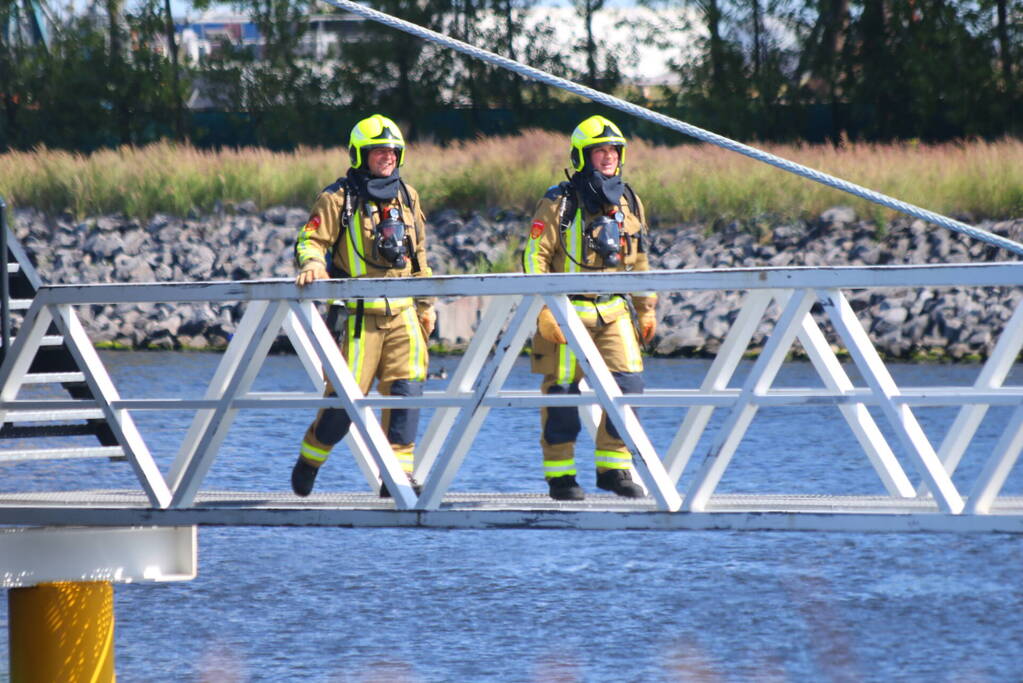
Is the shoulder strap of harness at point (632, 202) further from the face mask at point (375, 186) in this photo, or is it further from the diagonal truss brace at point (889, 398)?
the diagonal truss brace at point (889, 398)

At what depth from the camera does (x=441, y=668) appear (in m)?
10.9

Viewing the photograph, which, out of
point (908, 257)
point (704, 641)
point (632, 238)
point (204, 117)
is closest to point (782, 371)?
point (908, 257)

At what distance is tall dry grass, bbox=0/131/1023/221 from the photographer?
2670 cm

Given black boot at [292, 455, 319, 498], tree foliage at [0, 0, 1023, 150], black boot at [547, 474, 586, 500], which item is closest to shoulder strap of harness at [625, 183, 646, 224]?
black boot at [547, 474, 586, 500]

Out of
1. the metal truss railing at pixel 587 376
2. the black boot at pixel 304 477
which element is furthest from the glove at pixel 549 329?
the black boot at pixel 304 477

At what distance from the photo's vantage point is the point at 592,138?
23.9ft

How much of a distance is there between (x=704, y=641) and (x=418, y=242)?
5347 millimetres

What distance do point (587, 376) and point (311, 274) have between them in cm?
111

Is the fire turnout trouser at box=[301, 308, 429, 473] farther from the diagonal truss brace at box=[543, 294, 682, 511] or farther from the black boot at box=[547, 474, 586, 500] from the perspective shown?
the diagonal truss brace at box=[543, 294, 682, 511]

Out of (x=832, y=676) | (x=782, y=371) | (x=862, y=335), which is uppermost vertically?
(x=862, y=335)

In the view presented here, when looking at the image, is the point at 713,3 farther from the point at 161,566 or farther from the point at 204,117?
the point at 161,566

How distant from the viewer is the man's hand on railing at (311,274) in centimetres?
663

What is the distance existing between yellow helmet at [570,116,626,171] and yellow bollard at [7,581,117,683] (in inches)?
107

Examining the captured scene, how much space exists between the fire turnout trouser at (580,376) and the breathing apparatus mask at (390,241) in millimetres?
673
